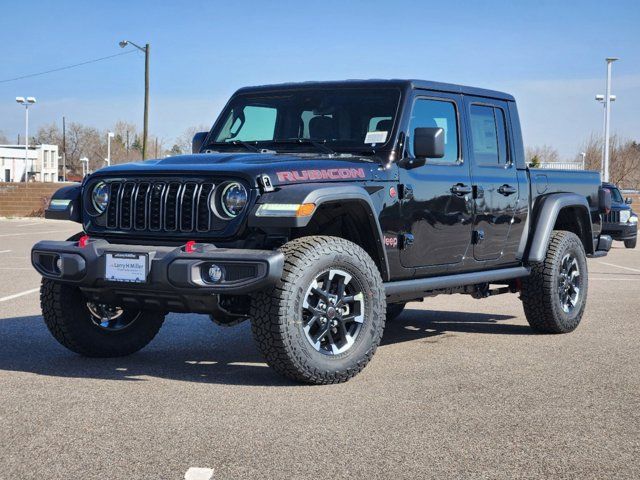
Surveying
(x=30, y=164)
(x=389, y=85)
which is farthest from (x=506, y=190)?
(x=30, y=164)

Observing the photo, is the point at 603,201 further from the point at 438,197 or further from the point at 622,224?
the point at 622,224

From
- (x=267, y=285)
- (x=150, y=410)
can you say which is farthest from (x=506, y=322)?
(x=150, y=410)

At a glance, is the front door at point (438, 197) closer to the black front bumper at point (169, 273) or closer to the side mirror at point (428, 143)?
the side mirror at point (428, 143)

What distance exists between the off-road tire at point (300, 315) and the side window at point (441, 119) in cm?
142

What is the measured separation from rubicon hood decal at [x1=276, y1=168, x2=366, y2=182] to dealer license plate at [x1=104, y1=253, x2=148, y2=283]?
967mm

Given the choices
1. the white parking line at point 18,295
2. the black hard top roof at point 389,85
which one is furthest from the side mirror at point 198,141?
the white parking line at point 18,295

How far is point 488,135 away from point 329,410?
138 inches

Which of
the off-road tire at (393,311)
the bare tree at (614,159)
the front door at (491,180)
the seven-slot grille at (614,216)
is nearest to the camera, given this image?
the front door at (491,180)

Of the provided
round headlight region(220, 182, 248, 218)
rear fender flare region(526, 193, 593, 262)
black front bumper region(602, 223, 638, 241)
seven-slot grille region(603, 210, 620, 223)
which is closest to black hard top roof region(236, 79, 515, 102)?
rear fender flare region(526, 193, 593, 262)

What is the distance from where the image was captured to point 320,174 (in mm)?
6191

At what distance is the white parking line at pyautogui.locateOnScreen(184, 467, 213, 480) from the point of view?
407 cm

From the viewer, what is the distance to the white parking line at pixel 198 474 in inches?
160

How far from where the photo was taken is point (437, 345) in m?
7.89

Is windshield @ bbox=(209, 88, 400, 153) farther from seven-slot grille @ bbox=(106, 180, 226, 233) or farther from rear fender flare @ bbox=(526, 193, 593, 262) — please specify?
rear fender flare @ bbox=(526, 193, 593, 262)
